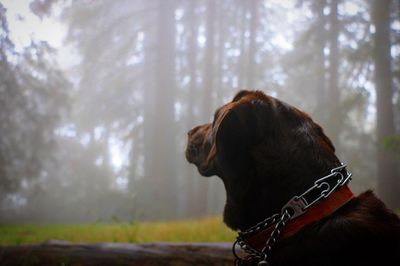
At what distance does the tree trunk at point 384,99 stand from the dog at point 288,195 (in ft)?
20.9

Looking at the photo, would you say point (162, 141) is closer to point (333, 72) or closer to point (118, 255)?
point (333, 72)

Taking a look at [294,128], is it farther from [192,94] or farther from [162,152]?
[192,94]

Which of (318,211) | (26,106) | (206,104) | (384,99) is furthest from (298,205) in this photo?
(206,104)

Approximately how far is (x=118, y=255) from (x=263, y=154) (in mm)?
2263

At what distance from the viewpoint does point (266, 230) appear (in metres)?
1.88

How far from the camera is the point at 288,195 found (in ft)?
6.33

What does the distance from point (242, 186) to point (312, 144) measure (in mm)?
454

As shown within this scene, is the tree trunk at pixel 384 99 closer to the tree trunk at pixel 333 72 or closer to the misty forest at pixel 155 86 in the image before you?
the misty forest at pixel 155 86

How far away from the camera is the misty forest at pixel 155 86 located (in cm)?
601

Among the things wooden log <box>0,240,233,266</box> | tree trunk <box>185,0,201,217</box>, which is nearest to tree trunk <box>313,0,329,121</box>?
tree trunk <box>185,0,201,217</box>

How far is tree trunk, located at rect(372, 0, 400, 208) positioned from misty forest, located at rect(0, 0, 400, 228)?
0.10 ft

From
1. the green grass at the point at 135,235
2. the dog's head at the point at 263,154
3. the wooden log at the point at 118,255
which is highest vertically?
the dog's head at the point at 263,154

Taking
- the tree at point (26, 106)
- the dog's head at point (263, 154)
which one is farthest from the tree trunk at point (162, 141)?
the dog's head at point (263, 154)

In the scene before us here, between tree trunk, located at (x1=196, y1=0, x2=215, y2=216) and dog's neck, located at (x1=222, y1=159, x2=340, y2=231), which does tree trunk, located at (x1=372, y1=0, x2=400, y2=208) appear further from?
dog's neck, located at (x1=222, y1=159, x2=340, y2=231)
